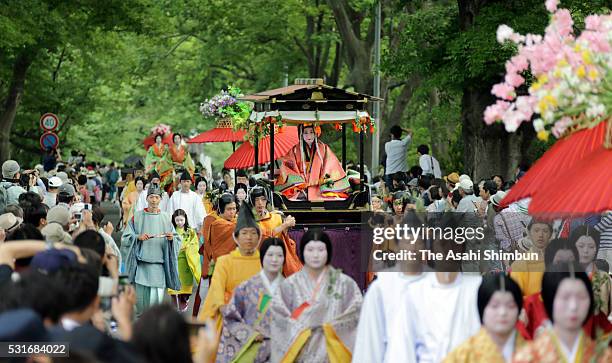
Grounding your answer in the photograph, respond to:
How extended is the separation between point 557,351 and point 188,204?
13.0 m

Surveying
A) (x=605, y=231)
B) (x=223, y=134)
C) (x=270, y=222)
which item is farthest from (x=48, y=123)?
(x=605, y=231)

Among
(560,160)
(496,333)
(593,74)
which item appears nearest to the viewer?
(496,333)

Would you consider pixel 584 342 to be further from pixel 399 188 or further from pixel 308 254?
pixel 399 188

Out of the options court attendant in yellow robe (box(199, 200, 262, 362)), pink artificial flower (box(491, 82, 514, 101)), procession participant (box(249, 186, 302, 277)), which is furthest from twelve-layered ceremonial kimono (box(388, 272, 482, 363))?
procession participant (box(249, 186, 302, 277))

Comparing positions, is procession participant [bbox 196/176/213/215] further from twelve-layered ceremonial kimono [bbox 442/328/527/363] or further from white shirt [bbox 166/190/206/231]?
twelve-layered ceremonial kimono [bbox 442/328/527/363]

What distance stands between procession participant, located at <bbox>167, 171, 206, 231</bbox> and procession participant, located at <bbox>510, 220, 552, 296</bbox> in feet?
29.5

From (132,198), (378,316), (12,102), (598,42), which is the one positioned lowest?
(378,316)

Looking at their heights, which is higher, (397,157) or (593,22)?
(397,157)

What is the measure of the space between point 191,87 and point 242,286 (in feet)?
117

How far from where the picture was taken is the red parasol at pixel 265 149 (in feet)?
66.2

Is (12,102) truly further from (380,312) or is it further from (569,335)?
(569,335)

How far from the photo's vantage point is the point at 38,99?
Answer: 43312mm

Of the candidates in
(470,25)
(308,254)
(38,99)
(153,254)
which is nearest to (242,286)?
(308,254)

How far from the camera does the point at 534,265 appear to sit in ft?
35.1
